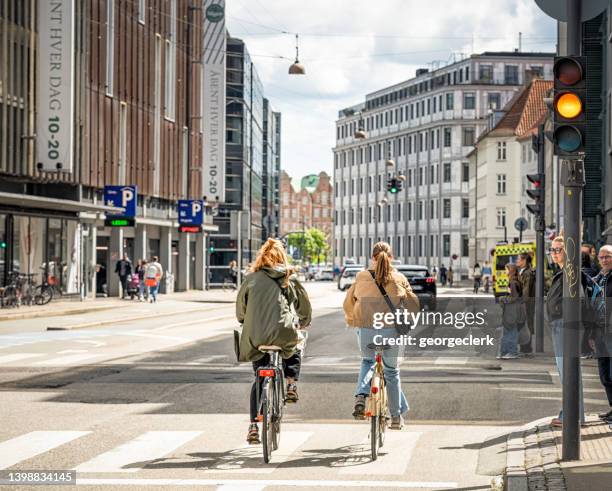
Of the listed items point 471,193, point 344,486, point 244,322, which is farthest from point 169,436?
point 471,193

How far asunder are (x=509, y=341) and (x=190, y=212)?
44.4m

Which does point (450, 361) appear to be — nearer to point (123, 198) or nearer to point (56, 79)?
point (56, 79)

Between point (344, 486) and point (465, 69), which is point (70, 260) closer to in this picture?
point (344, 486)

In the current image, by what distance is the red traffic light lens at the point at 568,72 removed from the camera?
9492mm

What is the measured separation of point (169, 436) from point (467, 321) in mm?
3462

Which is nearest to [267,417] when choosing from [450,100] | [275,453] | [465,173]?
[275,453]

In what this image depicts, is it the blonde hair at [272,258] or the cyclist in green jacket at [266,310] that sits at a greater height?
the blonde hair at [272,258]

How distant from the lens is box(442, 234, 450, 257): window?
125125 mm

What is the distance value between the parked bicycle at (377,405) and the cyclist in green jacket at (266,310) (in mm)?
750

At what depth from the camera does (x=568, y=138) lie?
31.2ft

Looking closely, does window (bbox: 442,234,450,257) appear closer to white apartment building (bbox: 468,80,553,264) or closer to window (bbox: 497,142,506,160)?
white apartment building (bbox: 468,80,553,264)

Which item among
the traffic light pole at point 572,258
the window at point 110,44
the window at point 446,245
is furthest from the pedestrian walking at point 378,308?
the window at point 446,245

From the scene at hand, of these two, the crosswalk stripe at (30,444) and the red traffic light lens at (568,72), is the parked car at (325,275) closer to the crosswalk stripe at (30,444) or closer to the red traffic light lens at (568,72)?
the crosswalk stripe at (30,444)

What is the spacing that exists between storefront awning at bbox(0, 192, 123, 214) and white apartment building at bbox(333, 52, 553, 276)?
234 feet
